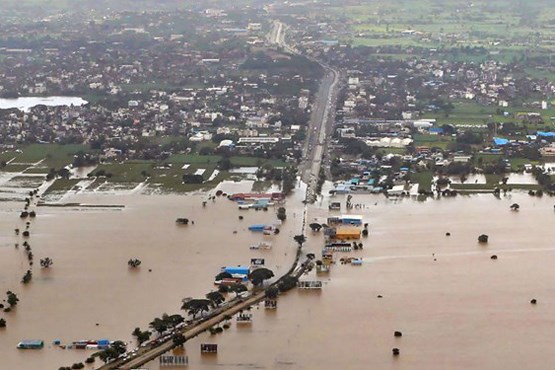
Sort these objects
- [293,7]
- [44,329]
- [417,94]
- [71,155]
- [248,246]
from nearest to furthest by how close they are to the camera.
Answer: [44,329] → [248,246] → [71,155] → [417,94] → [293,7]

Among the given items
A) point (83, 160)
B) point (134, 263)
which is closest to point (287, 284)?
point (134, 263)

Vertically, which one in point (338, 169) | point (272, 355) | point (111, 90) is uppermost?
point (111, 90)

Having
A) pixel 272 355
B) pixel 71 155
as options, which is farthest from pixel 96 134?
pixel 272 355

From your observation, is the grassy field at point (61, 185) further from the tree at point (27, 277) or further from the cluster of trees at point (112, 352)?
the cluster of trees at point (112, 352)

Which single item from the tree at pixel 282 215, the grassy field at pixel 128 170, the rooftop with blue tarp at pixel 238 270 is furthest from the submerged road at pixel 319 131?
the rooftop with blue tarp at pixel 238 270

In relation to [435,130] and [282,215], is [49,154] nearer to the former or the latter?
[282,215]

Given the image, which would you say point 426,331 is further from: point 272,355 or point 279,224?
point 279,224

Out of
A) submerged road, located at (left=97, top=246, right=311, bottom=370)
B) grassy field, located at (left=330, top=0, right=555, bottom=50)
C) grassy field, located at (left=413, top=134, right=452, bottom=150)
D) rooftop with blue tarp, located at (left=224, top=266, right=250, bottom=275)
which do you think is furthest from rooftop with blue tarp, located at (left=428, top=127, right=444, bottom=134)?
grassy field, located at (left=330, top=0, right=555, bottom=50)
